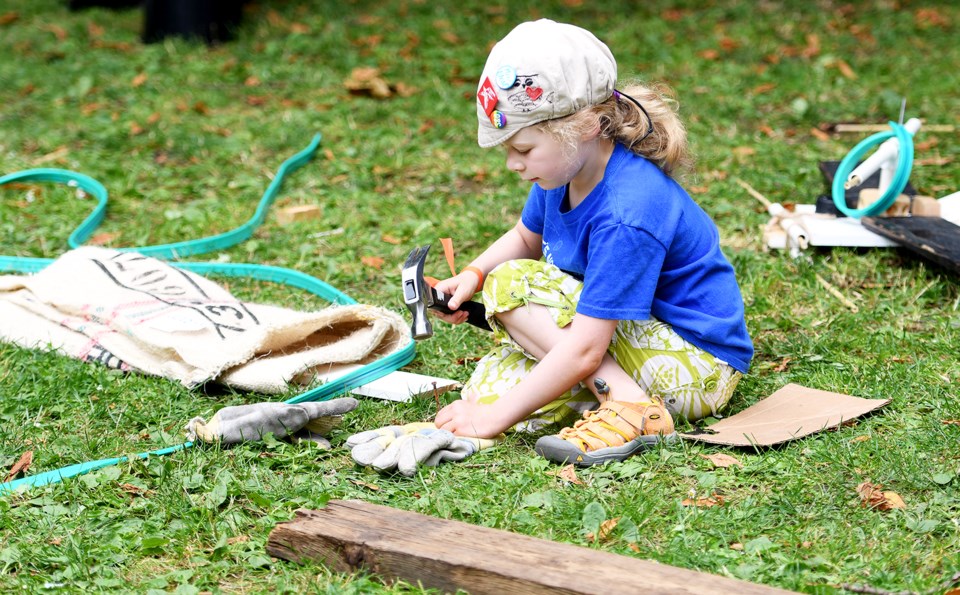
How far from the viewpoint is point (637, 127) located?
2.73m

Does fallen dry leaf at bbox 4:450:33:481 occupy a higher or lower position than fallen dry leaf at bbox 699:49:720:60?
lower

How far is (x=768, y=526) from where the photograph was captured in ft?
7.61

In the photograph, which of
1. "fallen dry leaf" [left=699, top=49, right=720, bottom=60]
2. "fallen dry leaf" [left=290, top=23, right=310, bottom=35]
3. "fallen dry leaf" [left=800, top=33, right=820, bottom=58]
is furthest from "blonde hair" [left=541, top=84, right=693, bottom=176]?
"fallen dry leaf" [left=290, top=23, right=310, bottom=35]

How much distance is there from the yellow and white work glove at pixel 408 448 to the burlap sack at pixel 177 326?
52 cm

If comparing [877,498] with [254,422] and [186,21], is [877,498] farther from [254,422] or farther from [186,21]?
[186,21]

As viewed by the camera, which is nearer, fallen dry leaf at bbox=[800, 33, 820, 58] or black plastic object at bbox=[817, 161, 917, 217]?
black plastic object at bbox=[817, 161, 917, 217]

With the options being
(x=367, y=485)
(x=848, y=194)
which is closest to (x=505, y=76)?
(x=367, y=485)

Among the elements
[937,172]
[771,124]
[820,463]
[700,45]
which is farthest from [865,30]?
[820,463]

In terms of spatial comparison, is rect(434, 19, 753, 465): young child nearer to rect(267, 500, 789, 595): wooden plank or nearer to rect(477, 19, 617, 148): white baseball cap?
rect(477, 19, 617, 148): white baseball cap

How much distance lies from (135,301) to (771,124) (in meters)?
3.64

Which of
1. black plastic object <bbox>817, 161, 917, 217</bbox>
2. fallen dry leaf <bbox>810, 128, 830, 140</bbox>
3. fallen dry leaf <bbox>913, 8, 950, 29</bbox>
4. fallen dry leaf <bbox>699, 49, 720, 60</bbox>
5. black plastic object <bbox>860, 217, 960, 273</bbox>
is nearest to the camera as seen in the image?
black plastic object <bbox>860, 217, 960, 273</bbox>

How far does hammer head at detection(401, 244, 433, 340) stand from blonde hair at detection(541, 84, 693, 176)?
0.54 metres

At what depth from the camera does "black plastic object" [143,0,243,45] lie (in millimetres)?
7645

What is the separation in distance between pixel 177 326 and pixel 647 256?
1.59 m
